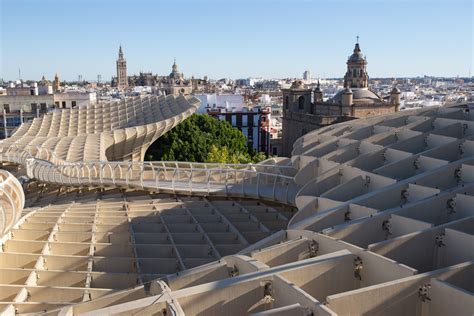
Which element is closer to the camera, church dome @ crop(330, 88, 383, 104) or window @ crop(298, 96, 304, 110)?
church dome @ crop(330, 88, 383, 104)

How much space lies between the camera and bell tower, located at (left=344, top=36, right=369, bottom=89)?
8594 centimetres

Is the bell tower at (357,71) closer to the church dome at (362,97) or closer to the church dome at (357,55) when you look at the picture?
the church dome at (357,55)

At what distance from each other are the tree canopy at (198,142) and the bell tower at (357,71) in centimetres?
4320

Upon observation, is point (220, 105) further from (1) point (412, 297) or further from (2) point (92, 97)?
(1) point (412, 297)

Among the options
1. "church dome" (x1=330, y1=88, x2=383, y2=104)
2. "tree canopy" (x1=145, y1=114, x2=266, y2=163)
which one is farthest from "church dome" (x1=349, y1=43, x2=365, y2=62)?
"tree canopy" (x1=145, y1=114, x2=266, y2=163)

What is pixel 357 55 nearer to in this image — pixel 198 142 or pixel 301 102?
pixel 301 102

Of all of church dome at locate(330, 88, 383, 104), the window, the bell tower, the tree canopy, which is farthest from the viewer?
the bell tower

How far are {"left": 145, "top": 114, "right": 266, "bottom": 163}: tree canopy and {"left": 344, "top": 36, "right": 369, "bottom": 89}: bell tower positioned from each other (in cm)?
4320

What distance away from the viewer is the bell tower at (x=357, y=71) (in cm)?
8594

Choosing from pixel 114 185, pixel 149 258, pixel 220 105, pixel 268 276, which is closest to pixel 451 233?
pixel 268 276

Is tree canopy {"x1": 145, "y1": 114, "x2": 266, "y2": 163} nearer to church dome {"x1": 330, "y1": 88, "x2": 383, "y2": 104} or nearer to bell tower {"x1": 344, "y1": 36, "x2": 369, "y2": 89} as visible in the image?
church dome {"x1": 330, "y1": 88, "x2": 383, "y2": 104}

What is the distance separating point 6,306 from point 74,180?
37.5ft

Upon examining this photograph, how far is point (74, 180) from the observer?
69.9ft

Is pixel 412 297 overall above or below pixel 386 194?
below
